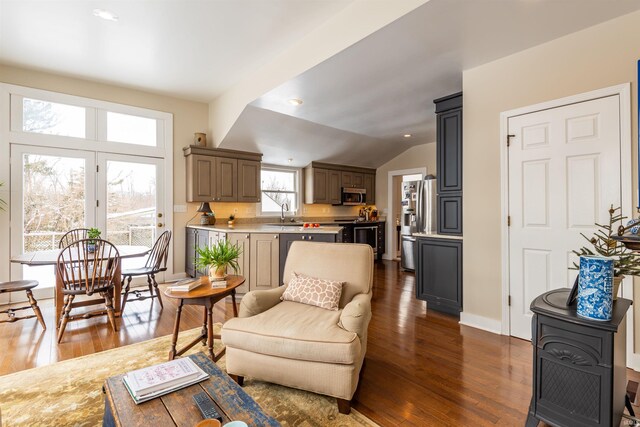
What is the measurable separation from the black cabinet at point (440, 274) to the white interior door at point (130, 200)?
408cm

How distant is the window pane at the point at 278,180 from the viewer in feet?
20.8

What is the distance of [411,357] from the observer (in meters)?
2.48

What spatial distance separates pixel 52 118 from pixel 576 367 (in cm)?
600

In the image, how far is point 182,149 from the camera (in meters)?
5.25

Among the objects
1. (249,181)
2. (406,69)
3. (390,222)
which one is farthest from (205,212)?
(390,222)

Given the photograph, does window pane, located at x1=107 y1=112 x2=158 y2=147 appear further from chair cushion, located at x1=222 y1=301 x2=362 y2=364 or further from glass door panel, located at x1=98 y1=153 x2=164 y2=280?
chair cushion, located at x1=222 y1=301 x2=362 y2=364

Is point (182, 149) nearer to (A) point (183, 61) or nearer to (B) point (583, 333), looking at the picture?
(A) point (183, 61)

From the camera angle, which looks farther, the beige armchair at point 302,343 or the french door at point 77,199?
the french door at point 77,199

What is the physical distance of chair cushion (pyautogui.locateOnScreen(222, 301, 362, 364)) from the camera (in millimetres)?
1712

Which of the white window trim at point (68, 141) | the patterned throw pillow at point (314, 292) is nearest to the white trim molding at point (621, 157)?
the patterned throw pillow at point (314, 292)

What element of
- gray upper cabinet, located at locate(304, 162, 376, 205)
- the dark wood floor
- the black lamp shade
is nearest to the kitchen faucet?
gray upper cabinet, located at locate(304, 162, 376, 205)

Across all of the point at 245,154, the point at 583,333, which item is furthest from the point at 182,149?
the point at 583,333

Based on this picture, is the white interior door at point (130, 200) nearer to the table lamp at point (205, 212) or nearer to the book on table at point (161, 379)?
the table lamp at point (205, 212)

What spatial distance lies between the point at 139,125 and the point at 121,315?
3033 millimetres
